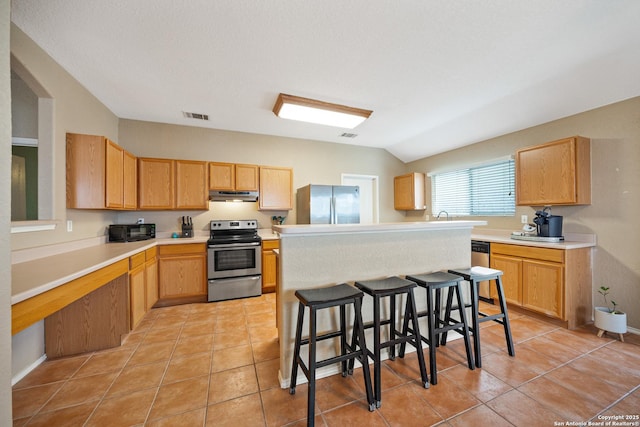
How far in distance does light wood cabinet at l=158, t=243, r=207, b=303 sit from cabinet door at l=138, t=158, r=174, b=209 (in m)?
0.74

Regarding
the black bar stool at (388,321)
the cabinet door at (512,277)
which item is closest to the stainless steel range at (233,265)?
the black bar stool at (388,321)

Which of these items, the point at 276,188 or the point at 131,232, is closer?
the point at 131,232

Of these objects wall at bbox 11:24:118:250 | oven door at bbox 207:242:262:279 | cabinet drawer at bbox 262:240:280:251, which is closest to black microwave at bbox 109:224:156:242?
wall at bbox 11:24:118:250

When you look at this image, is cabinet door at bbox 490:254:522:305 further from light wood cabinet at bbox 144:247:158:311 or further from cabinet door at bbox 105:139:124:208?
cabinet door at bbox 105:139:124:208

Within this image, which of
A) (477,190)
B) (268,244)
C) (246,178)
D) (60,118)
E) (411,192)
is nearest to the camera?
(60,118)

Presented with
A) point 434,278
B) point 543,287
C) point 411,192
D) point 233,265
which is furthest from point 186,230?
point 543,287

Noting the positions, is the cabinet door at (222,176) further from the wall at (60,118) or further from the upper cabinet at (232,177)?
the wall at (60,118)

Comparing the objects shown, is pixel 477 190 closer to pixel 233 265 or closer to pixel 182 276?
pixel 233 265

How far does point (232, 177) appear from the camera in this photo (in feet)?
13.4

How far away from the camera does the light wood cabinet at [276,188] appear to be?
427 centimetres

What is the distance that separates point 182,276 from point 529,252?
180 inches

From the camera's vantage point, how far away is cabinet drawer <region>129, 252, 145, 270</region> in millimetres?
2566

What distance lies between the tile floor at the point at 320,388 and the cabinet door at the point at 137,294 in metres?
0.27

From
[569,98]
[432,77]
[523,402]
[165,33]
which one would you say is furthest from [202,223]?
[569,98]
